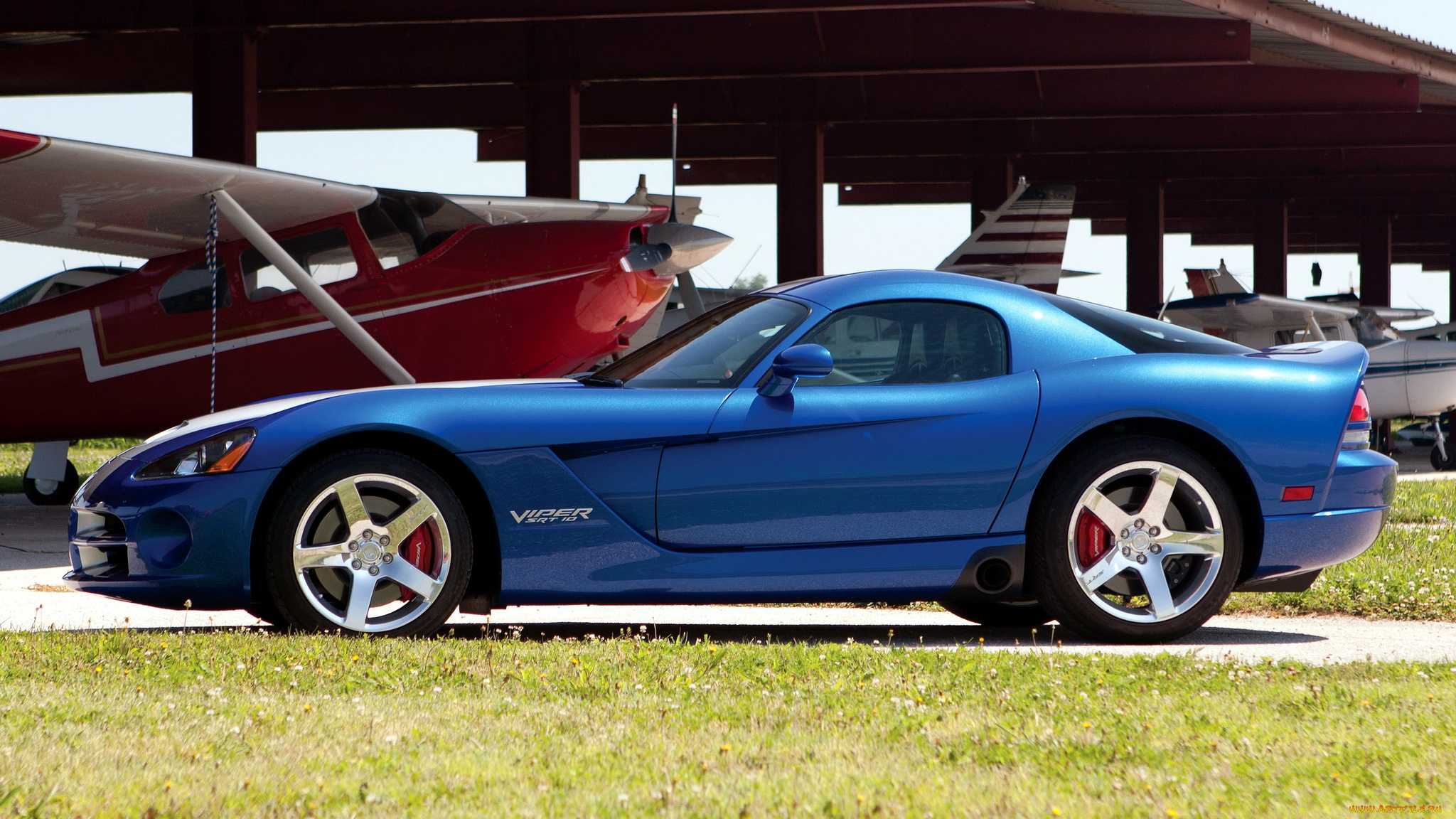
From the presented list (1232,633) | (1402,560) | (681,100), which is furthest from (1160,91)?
(1232,633)

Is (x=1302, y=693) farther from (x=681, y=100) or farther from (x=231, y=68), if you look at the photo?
(x=681, y=100)

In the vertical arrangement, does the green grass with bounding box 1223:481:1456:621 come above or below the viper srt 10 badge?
below

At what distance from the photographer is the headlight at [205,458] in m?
4.53

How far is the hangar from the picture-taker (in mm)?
16219

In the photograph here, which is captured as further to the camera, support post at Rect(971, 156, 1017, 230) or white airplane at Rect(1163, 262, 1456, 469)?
support post at Rect(971, 156, 1017, 230)

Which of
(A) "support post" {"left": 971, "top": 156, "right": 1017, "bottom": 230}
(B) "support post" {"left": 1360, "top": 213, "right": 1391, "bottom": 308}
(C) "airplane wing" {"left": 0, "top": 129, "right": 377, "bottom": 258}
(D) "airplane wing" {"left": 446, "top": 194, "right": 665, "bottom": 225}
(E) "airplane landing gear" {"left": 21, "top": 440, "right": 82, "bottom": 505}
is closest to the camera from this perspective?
(C) "airplane wing" {"left": 0, "top": 129, "right": 377, "bottom": 258}

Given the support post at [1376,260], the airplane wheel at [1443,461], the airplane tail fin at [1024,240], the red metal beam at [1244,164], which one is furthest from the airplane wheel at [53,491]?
the support post at [1376,260]

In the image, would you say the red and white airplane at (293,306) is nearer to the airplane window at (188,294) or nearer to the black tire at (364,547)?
the airplane window at (188,294)

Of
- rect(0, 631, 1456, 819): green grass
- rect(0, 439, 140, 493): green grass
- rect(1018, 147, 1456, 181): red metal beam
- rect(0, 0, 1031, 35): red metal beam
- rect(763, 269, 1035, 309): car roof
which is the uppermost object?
rect(0, 0, 1031, 35): red metal beam

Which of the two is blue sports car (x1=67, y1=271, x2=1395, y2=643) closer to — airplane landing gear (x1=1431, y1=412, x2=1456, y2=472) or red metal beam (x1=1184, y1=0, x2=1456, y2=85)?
red metal beam (x1=1184, y1=0, x2=1456, y2=85)

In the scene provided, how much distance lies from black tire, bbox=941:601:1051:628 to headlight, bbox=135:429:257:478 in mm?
2646

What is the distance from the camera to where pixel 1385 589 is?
6125 millimetres

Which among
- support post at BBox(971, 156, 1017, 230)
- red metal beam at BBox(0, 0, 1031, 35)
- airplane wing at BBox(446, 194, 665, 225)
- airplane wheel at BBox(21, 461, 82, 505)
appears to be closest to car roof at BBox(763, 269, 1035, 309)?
→ airplane wing at BBox(446, 194, 665, 225)

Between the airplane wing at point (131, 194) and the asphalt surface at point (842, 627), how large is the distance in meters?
4.16
